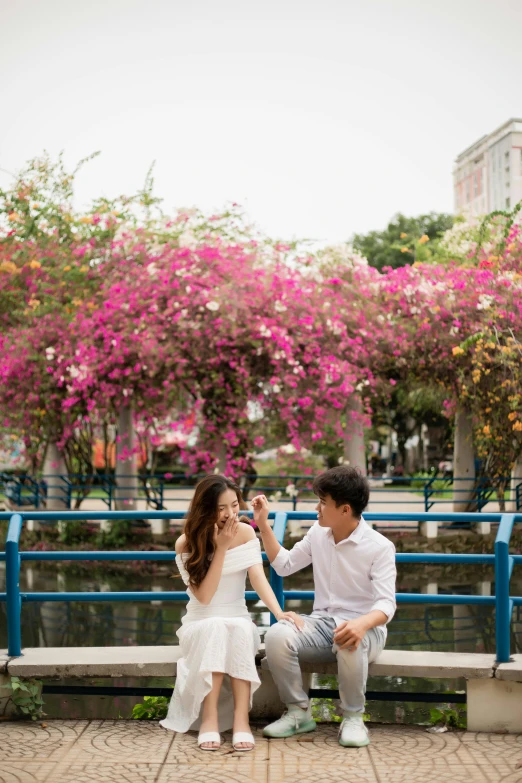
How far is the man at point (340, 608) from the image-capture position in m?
4.16

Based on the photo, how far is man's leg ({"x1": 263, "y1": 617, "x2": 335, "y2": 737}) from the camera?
4.23 meters

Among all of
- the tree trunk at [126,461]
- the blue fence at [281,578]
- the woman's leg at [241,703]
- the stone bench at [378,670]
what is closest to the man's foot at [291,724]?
the woman's leg at [241,703]

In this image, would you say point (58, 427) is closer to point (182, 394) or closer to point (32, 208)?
point (182, 394)

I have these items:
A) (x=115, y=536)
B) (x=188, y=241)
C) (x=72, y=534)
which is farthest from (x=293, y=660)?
(x=72, y=534)

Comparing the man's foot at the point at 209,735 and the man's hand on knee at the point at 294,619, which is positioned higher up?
the man's hand on knee at the point at 294,619

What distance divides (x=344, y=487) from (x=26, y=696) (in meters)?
1.84

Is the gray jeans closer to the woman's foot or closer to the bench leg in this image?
the woman's foot

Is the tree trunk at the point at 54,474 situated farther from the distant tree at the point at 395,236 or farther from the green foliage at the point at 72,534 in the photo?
the distant tree at the point at 395,236

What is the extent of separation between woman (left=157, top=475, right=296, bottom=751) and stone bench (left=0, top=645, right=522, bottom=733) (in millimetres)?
254

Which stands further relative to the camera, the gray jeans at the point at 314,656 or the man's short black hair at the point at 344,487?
the man's short black hair at the point at 344,487

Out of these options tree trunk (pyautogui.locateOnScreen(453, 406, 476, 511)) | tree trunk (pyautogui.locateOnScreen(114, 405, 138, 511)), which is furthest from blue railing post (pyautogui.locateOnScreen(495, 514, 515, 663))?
tree trunk (pyautogui.locateOnScreen(453, 406, 476, 511))

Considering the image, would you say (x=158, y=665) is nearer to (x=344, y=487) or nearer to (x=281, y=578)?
(x=281, y=578)

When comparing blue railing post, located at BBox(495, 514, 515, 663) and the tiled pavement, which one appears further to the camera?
blue railing post, located at BBox(495, 514, 515, 663)

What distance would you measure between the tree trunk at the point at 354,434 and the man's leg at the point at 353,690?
11461mm
